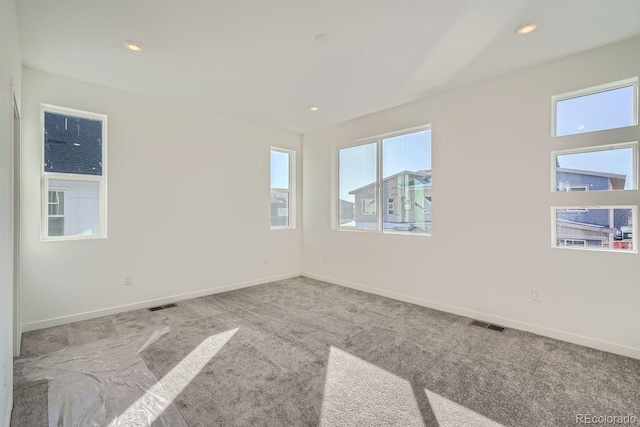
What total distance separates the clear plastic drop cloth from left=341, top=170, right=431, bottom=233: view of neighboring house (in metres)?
3.22

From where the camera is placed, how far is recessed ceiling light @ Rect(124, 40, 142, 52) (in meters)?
2.59

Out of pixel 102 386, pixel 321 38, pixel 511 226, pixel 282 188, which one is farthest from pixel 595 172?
pixel 102 386

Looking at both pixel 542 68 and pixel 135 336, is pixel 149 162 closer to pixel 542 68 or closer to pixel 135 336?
pixel 135 336

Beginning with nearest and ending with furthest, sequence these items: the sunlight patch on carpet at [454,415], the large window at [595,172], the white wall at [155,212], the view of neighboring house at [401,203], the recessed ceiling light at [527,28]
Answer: the sunlight patch on carpet at [454,415]
the recessed ceiling light at [527,28]
the large window at [595,172]
the white wall at [155,212]
the view of neighboring house at [401,203]

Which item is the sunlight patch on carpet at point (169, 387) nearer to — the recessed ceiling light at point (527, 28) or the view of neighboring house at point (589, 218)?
the view of neighboring house at point (589, 218)

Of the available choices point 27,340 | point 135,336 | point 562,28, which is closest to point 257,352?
point 135,336

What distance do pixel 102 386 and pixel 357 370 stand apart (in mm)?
1821

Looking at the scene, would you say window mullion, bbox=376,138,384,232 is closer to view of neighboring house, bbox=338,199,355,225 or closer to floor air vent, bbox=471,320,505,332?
view of neighboring house, bbox=338,199,355,225

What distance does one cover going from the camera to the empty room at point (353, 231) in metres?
2.07

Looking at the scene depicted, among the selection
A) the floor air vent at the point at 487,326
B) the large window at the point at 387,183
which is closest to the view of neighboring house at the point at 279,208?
the large window at the point at 387,183

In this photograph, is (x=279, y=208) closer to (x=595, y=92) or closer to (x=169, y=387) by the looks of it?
(x=169, y=387)

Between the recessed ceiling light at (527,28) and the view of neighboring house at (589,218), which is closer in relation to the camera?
the recessed ceiling light at (527,28)

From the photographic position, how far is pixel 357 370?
7.73ft

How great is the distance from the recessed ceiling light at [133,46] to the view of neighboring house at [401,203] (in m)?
3.29
